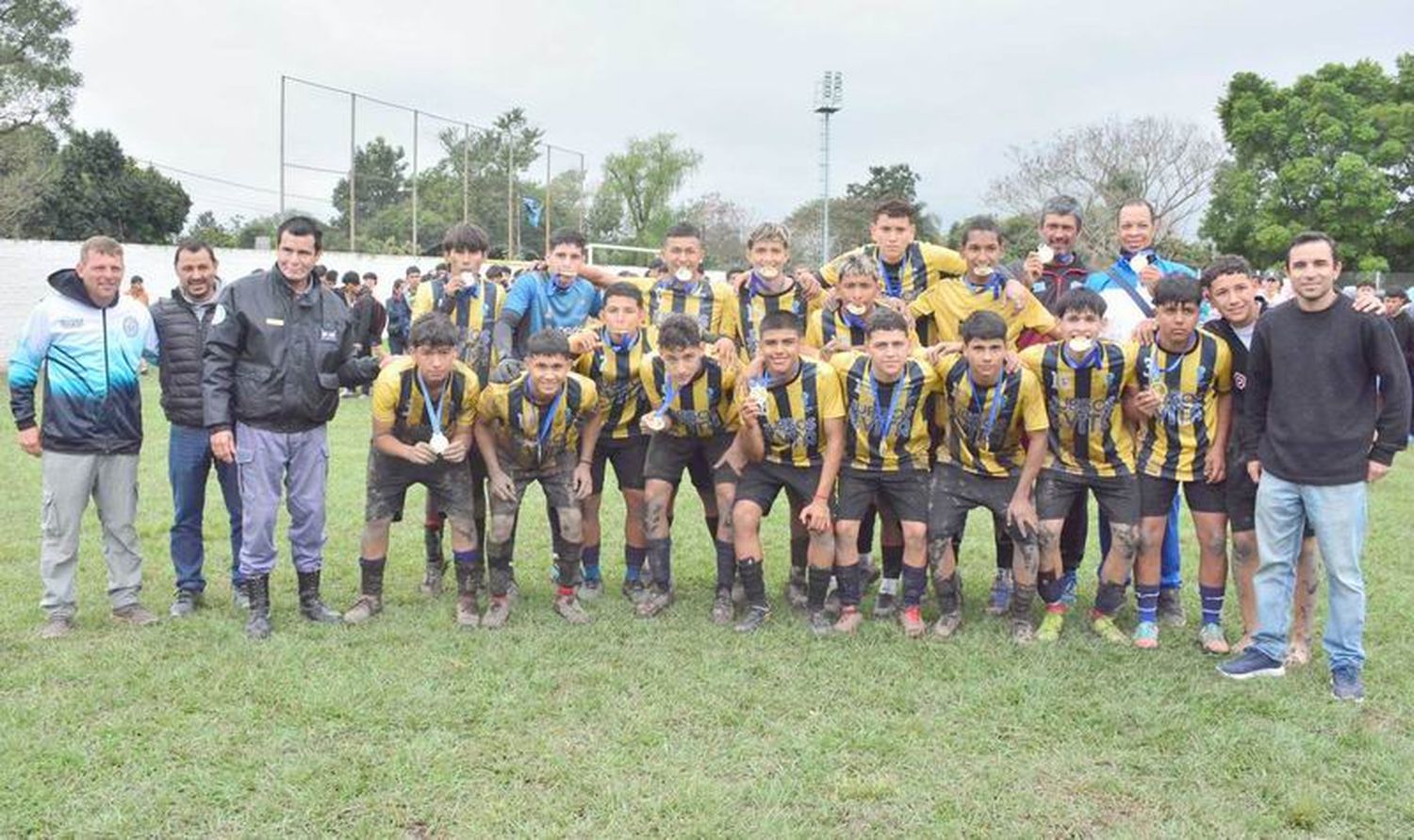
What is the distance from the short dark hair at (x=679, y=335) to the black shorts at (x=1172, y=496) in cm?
252

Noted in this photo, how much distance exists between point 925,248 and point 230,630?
4.48 m

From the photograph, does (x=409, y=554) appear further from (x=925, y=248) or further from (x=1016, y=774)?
(x=1016, y=774)

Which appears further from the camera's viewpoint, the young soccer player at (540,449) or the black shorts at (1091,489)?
the young soccer player at (540,449)

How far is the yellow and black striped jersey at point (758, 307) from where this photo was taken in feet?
19.2

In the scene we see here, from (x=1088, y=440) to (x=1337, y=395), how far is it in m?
1.16

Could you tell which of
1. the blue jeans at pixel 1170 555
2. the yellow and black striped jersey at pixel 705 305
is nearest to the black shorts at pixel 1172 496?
the blue jeans at pixel 1170 555

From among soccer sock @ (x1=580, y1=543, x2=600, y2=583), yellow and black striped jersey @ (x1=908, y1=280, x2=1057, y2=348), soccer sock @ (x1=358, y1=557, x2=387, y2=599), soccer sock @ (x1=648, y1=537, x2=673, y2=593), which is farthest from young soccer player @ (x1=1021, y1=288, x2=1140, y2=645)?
soccer sock @ (x1=358, y1=557, x2=387, y2=599)

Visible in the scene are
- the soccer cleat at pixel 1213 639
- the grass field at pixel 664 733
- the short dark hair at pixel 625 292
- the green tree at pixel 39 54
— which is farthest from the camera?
the green tree at pixel 39 54

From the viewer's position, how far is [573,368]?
5855 millimetres

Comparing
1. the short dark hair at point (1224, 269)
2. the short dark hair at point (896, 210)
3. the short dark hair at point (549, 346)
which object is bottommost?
the short dark hair at point (549, 346)

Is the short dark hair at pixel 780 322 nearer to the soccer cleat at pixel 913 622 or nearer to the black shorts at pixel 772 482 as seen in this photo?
the black shorts at pixel 772 482

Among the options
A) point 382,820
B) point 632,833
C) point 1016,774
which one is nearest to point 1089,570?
point 1016,774

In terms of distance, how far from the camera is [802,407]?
5.34 metres

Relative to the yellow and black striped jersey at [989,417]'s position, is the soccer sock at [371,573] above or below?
below
